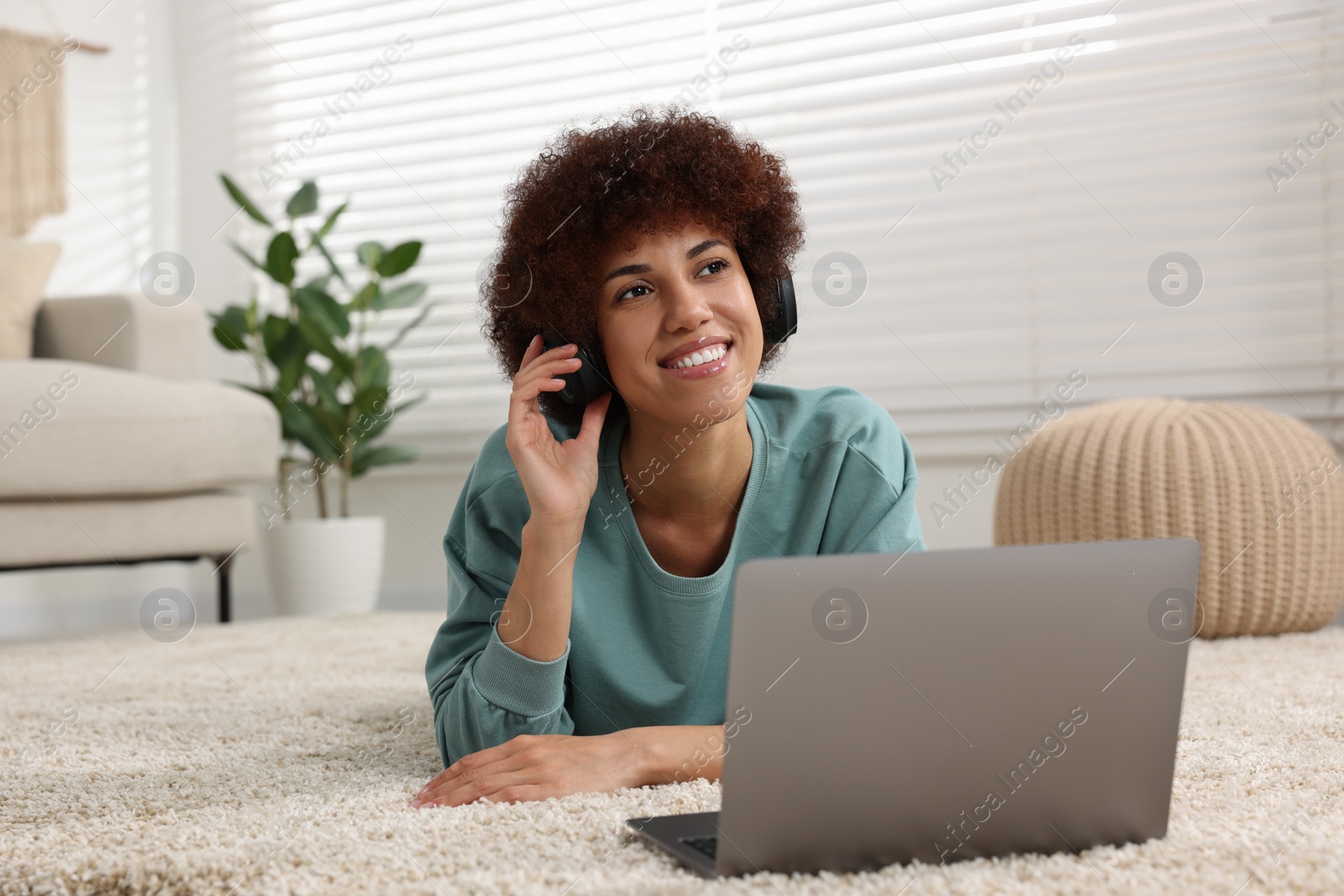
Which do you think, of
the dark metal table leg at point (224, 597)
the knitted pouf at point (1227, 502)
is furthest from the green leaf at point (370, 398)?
the knitted pouf at point (1227, 502)

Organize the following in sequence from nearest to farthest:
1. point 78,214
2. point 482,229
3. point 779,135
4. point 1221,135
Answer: point 1221,135
point 779,135
point 482,229
point 78,214

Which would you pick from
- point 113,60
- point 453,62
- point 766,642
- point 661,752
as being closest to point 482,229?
point 453,62

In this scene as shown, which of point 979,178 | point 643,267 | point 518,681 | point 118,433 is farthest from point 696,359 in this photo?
point 979,178

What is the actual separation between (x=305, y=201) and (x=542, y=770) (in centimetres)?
242

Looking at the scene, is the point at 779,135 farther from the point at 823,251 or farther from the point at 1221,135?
the point at 1221,135

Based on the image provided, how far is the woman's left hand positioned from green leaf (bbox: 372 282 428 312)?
2159 mm

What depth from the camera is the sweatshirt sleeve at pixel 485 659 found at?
1010 mm

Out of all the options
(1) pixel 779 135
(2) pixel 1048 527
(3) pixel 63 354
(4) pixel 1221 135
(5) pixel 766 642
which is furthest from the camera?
(1) pixel 779 135

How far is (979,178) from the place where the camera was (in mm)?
2646

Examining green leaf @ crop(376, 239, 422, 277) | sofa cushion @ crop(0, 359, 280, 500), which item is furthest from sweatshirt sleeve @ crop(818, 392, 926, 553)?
green leaf @ crop(376, 239, 422, 277)

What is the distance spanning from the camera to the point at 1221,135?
2428 mm

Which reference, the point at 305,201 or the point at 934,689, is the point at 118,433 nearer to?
the point at 305,201

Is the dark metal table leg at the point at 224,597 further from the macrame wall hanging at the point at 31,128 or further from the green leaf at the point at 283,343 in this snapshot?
the macrame wall hanging at the point at 31,128

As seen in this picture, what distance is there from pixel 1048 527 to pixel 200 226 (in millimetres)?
2949
